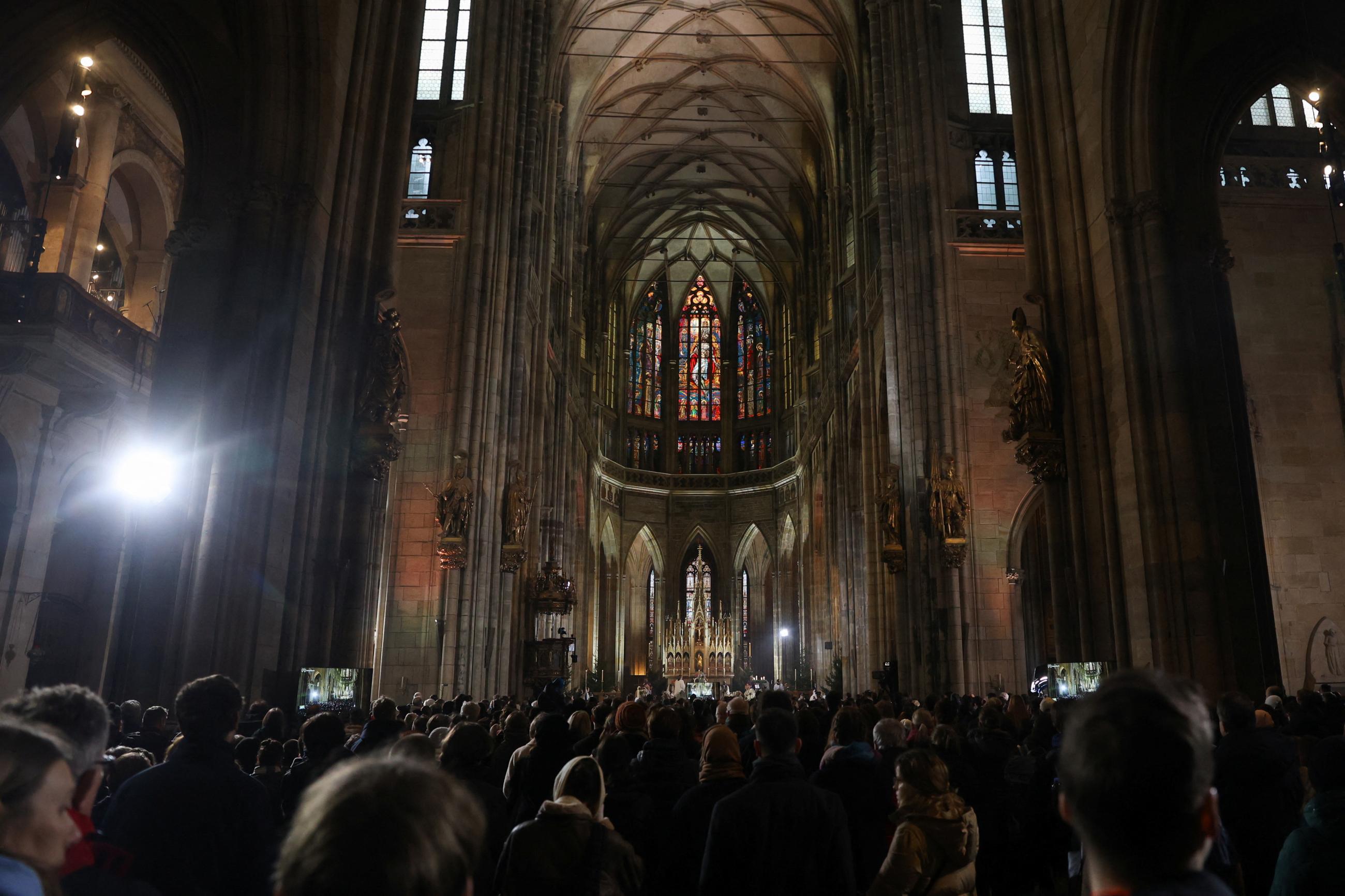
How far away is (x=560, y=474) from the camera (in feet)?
107

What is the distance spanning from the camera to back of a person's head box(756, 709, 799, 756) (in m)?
3.77

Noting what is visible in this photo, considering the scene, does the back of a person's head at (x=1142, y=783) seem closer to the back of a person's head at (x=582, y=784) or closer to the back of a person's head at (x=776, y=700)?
the back of a person's head at (x=582, y=784)

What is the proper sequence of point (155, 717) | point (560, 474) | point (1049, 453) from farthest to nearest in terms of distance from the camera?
point (560, 474)
point (1049, 453)
point (155, 717)

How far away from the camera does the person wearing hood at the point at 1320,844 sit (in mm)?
3053

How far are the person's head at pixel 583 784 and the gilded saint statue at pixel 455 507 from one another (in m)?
14.8

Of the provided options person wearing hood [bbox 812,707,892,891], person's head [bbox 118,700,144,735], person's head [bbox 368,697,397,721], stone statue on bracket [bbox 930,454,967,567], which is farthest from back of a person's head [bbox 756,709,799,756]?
stone statue on bracket [bbox 930,454,967,567]

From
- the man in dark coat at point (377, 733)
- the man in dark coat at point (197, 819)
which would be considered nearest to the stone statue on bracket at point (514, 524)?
the man in dark coat at point (377, 733)

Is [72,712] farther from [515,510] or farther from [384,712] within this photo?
[515,510]

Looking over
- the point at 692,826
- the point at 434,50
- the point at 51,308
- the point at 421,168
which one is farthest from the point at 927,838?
the point at 434,50

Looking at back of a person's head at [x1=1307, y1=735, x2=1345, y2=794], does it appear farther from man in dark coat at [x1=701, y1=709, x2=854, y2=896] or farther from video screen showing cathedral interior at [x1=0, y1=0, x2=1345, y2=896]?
man in dark coat at [x1=701, y1=709, x2=854, y2=896]

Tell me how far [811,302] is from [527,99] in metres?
20.6

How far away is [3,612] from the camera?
15219mm

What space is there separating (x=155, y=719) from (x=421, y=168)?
18.7m

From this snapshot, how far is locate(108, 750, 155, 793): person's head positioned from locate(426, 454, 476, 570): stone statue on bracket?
536 inches
